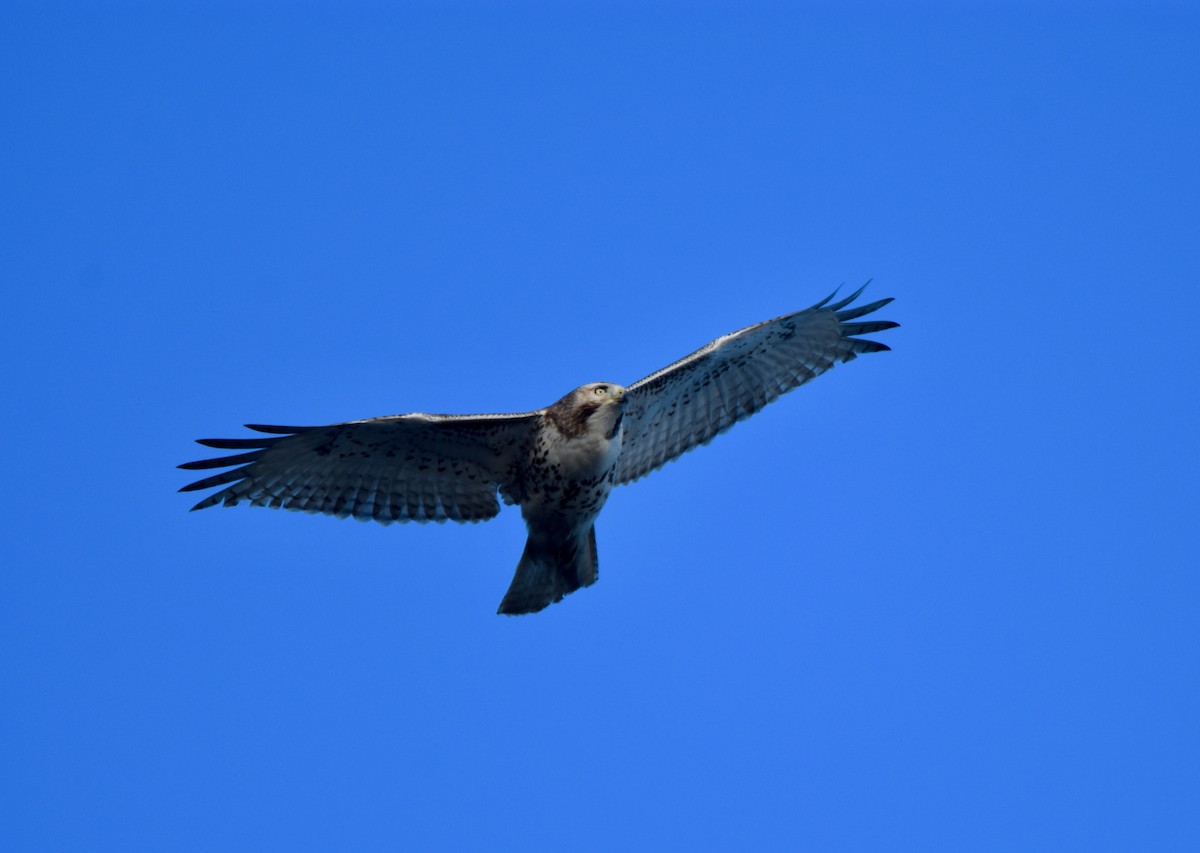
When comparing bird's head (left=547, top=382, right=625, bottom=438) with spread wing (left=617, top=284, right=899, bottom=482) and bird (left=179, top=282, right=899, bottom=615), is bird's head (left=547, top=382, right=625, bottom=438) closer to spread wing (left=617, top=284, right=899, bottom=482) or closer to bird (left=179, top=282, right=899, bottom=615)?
bird (left=179, top=282, right=899, bottom=615)

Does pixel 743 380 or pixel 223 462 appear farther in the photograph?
pixel 743 380

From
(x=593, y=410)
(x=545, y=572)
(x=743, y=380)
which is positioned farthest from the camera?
(x=743, y=380)

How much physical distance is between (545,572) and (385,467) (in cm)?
167

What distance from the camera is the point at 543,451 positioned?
1149 centimetres

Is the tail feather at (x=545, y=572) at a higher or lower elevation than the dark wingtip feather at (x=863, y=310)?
lower

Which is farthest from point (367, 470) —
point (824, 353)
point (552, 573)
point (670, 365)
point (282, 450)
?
point (824, 353)

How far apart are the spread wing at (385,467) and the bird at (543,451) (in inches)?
0.4

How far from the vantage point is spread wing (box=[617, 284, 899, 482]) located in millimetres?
12812

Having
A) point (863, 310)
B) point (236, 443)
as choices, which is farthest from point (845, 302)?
point (236, 443)

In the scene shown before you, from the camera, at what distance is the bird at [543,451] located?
11406 millimetres

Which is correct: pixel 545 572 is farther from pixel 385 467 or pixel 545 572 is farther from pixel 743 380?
pixel 743 380

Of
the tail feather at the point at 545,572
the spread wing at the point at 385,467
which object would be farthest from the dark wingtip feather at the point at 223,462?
the tail feather at the point at 545,572

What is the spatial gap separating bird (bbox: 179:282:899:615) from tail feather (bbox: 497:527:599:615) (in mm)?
12

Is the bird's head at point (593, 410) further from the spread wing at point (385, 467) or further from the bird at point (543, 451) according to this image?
the spread wing at point (385, 467)
